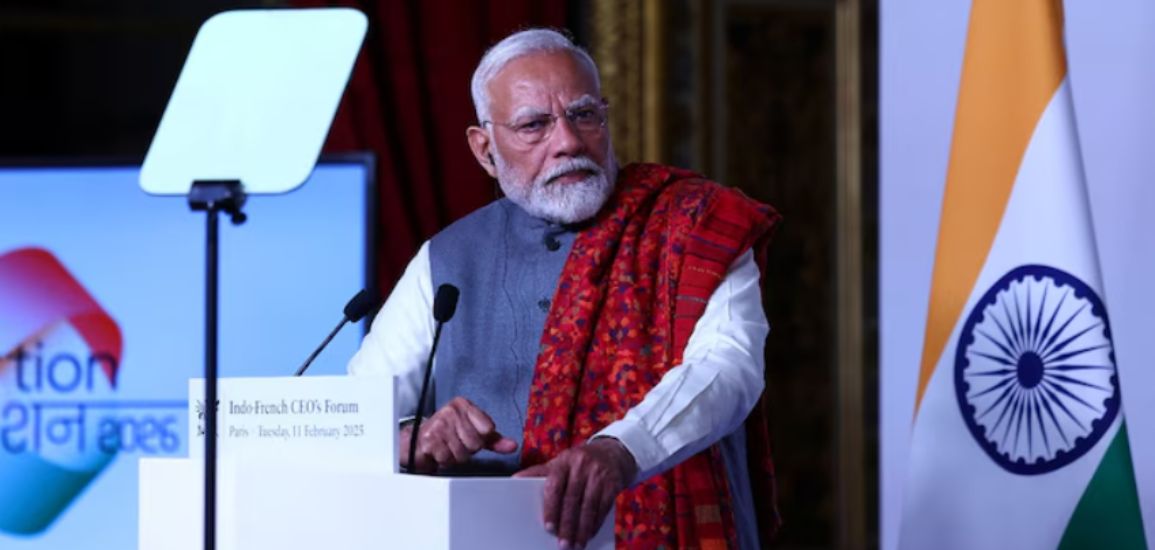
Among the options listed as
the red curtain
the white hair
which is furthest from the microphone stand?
the red curtain

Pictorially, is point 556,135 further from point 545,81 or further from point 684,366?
point 684,366

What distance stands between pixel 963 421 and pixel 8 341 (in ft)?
6.60

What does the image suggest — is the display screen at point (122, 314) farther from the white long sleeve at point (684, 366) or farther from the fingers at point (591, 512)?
the fingers at point (591, 512)

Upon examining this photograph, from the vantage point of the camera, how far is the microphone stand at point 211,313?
68.6 inches

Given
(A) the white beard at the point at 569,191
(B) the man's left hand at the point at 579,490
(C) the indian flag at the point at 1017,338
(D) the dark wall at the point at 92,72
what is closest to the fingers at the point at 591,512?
(B) the man's left hand at the point at 579,490

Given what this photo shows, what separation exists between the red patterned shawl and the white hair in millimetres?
229

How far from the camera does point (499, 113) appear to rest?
265 cm

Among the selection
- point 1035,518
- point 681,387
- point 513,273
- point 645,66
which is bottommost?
point 1035,518

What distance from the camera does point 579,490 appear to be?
193cm

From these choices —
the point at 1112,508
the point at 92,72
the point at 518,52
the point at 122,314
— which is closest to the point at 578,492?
the point at 518,52

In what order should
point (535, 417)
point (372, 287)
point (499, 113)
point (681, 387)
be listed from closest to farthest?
1. point (681, 387)
2. point (535, 417)
3. point (499, 113)
4. point (372, 287)

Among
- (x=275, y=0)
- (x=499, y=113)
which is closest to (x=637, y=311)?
(x=499, y=113)

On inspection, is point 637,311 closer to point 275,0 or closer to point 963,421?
point 963,421

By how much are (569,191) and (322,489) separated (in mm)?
814
